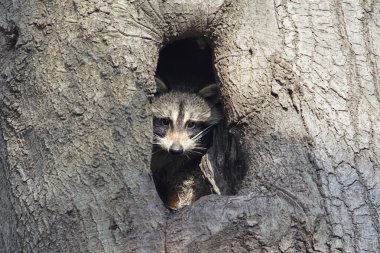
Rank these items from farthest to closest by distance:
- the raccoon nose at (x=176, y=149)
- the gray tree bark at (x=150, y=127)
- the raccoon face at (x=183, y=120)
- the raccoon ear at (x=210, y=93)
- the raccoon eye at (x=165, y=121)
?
the raccoon eye at (x=165, y=121) < the raccoon ear at (x=210, y=93) < the raccoon face at (x=183, y=120) < the raccoon nose at (x=176, y=149) < the gray tree bark at (x=150, y=127)

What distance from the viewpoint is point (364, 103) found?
3893mm

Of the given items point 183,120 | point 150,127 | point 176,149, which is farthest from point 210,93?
point 150,127

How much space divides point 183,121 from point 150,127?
2191 millimetres

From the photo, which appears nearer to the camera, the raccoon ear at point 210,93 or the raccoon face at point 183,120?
the raccoon face at point 183,120

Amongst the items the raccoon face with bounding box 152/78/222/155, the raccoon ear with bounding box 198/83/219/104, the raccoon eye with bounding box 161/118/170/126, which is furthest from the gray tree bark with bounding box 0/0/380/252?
the raccoon eye with bounding box 161/118/170/126

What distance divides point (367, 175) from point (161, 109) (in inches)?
98.0

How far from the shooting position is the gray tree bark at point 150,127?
3.55 meters

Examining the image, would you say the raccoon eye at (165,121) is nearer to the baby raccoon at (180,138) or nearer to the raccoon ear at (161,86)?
the baby raccoon at (180,138)

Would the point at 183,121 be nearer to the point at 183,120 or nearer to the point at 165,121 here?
the point at 183,120

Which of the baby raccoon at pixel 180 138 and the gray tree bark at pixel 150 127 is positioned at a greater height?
the gray tree bark at pixel 150 127

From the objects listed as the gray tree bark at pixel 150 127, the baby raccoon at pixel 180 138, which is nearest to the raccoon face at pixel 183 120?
the baby raccoon at pixel 180 138

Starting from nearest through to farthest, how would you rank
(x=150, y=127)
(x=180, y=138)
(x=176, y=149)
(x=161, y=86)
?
(x=150, y=127), (x=176, y=149), (x=180, y=138), (x=161, y=86)

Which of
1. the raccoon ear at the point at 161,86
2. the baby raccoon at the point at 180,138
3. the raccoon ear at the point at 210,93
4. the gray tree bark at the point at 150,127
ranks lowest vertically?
the baby raccoon at the point at 180,138

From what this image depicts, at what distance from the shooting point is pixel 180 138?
5750mm
